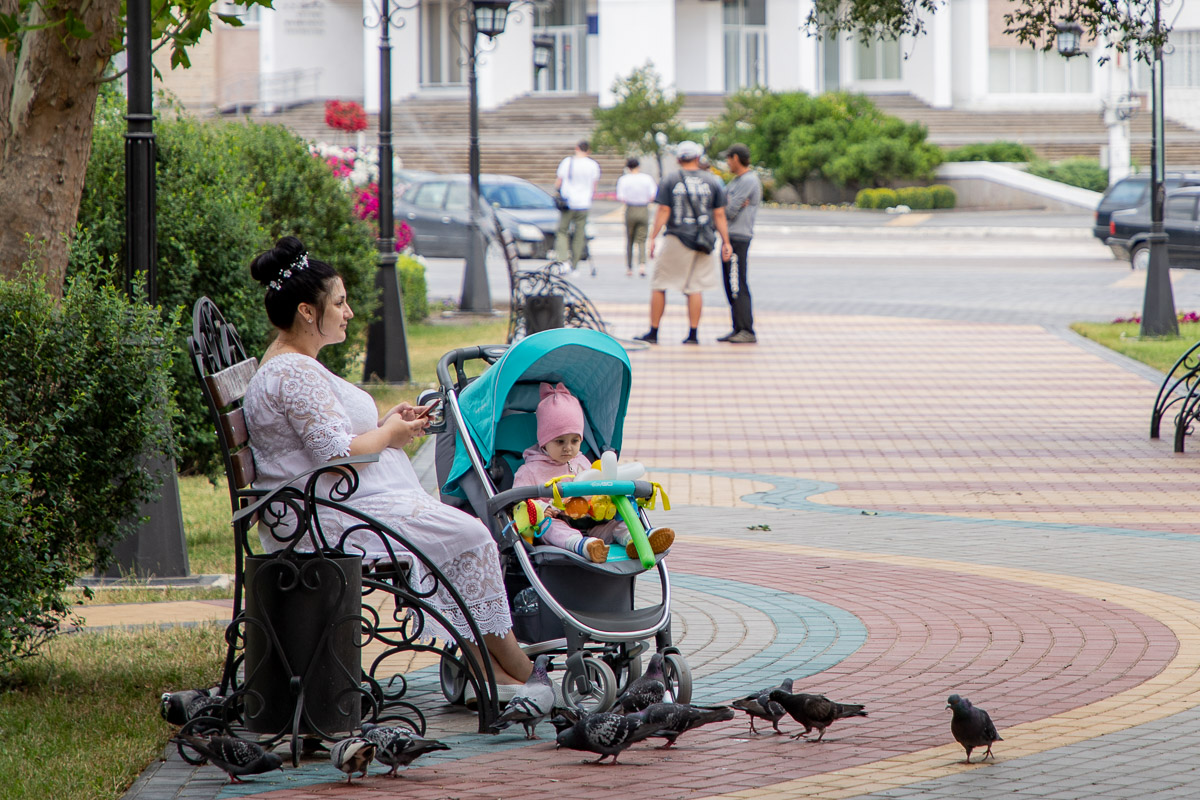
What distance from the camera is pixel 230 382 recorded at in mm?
4719

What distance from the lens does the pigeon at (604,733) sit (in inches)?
175

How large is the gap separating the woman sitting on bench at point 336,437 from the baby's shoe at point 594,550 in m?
0.29

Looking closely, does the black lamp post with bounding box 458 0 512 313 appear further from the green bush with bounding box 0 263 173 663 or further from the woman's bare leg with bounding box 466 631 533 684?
the woman's bare leg with bounding box 466 631 533 684

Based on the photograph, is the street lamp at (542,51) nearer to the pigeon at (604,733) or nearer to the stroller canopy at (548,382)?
the stroller canopy at (548,382)

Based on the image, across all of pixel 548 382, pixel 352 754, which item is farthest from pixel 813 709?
pixel 548 382

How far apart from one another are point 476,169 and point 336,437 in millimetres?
15650

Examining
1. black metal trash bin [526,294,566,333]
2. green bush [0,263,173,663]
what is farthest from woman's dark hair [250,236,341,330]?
black metal trash bin [526,294,566,333]

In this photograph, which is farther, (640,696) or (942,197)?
(942,197)

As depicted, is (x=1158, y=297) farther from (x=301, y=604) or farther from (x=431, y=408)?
(x=301, y=604)

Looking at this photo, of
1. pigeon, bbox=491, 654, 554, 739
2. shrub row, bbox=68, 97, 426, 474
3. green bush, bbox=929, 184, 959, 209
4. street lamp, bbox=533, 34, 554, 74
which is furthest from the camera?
green bush, bbox=929, 184, 959, 209

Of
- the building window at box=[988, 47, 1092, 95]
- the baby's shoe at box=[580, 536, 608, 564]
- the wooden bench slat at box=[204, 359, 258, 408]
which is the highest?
the building window at box=[988, 47, 1092, 95]

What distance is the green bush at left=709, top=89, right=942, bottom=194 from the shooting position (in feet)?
143

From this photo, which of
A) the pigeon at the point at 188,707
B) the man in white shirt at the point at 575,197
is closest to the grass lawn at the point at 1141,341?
the man in white shirt at the point at 575,197

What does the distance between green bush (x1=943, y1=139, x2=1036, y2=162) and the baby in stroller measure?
43015 mm
